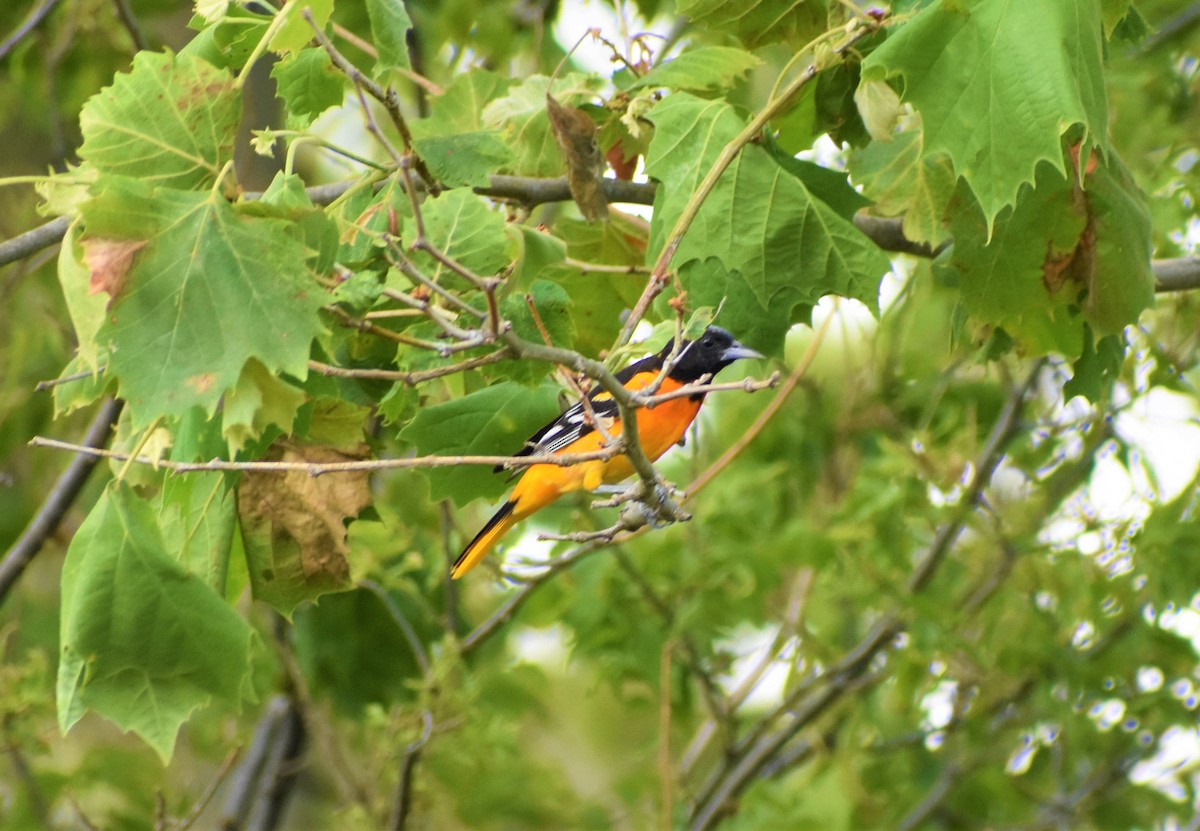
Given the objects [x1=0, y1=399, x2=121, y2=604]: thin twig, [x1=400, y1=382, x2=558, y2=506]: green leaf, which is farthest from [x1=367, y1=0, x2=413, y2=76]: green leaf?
[x1=0, y1=399, x2=121, y2=604]: thin twig

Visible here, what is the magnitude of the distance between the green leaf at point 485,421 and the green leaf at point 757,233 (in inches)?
17.0

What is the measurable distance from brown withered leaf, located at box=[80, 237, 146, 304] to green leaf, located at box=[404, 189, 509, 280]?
0.52 metres

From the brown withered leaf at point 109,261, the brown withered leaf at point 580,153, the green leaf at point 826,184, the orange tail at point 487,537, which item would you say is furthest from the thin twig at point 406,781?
the brown withered leaf at point 109,261

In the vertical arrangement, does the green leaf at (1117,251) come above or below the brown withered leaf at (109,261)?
below

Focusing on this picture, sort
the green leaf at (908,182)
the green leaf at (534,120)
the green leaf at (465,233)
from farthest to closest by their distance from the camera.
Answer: the green leaf at (534,120), the green leaf at (908,182), the green leaf at (465,233)

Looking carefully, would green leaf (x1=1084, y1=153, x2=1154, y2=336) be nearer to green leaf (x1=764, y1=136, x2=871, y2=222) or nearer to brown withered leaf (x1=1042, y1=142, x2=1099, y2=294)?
brown withered leaf (x1=1042, y1=142, x2=1099, y2=294)

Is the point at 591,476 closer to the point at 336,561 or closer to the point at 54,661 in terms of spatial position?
the point at 336,561

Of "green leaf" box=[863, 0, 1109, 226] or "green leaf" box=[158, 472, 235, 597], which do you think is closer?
"green leaf" box=[863, 0, 1109, 226]

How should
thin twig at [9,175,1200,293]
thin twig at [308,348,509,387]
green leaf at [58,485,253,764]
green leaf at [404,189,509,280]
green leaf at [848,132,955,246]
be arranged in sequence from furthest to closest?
green leaf at [848,132,955,246]
thin twig at [9,175,1200,293]
green leaf at [58,485,253,764]
green leaf at [404,189,509,280]
thin twig at [308,348,509,387]

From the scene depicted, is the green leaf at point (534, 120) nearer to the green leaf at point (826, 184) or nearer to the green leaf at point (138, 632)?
the green leaf at point (826, 184)

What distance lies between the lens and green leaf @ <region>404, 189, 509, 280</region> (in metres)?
2.47

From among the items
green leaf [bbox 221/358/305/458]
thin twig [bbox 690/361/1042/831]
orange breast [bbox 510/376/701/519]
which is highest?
green leaf [bbox 221/358/305/458]

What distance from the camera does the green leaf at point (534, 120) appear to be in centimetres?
336

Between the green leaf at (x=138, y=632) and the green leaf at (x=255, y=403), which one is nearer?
the green leaf at (x=255, y=403)
